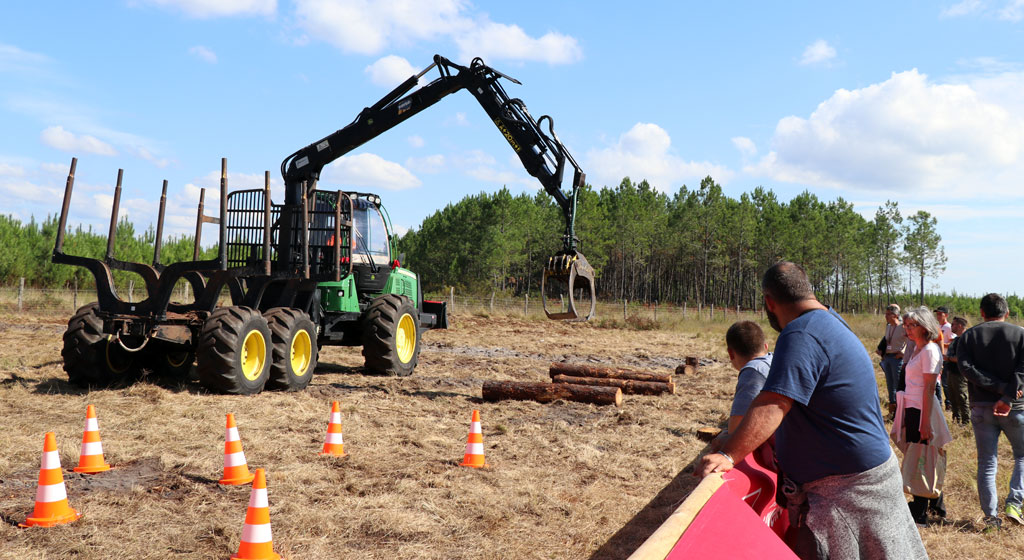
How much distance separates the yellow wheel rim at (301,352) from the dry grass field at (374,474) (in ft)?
1.17

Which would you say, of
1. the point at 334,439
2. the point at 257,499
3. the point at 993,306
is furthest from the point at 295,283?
the point at 993,306

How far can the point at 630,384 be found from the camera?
1088 cm

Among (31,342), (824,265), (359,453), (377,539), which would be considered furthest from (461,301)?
(824,265)

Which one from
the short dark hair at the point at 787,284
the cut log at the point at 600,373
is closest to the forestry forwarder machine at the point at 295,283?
the cut log at the point at 600,373

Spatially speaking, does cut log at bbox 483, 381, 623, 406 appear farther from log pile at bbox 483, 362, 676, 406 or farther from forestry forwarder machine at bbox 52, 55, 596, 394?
forestry forwarder machine at bbox 52, 55, 596, 394

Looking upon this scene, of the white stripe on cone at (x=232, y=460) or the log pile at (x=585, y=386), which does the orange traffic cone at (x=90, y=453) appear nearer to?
the white stripe on cone at (x=232, y=460)

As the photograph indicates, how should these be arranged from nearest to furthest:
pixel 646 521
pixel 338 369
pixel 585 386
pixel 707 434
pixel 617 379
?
pixel 646 521, pixel 707 434, pixel 585 386, pixel 617 379, pixel 338 369

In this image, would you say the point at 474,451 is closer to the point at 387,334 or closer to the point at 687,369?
the point at 387,334

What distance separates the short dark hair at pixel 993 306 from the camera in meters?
5.63

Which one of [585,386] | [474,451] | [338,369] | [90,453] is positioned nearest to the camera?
[90,453]

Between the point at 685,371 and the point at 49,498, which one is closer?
the point at 49,498

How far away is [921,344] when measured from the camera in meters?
5.30

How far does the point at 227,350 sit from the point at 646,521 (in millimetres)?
5602

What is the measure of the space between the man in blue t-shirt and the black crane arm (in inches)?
315
